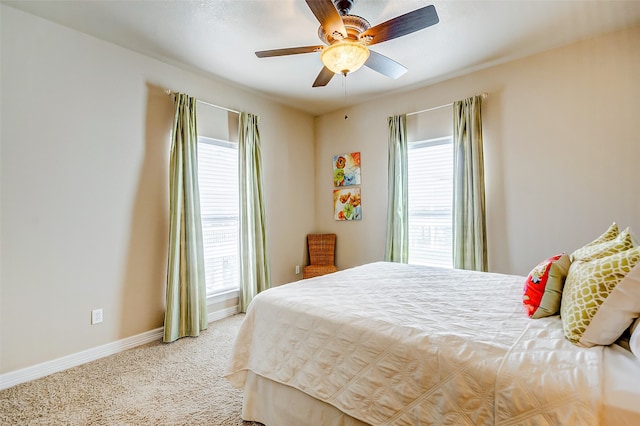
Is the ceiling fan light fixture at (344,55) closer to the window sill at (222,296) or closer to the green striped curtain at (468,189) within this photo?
A: the green striped curtain at (468,189)

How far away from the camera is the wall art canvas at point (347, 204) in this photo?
14.2 ft

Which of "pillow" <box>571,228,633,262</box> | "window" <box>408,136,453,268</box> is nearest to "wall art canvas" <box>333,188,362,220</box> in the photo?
"window" <box>408,136,453,268</box>

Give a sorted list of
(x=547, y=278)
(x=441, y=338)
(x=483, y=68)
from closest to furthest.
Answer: (x=441, y=338)
(x=547, y=278)
(x=483, y=68)

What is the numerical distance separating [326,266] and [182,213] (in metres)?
2.16

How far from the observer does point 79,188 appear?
8.29 ft

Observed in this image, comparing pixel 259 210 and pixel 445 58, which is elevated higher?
pixel 445 58

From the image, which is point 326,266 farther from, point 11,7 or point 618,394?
point 11,7

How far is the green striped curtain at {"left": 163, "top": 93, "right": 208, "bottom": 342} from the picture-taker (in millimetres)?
2939

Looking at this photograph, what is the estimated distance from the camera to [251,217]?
375 centimetres

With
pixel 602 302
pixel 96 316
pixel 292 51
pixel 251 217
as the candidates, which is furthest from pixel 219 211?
pixel 602 302

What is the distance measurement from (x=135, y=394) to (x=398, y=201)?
3.17 metres

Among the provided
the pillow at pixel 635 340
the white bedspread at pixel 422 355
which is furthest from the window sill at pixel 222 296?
the pillow at pixel 635 340

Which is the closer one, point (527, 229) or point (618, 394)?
point (618, 394)

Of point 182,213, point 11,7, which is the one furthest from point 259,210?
point 11,7
